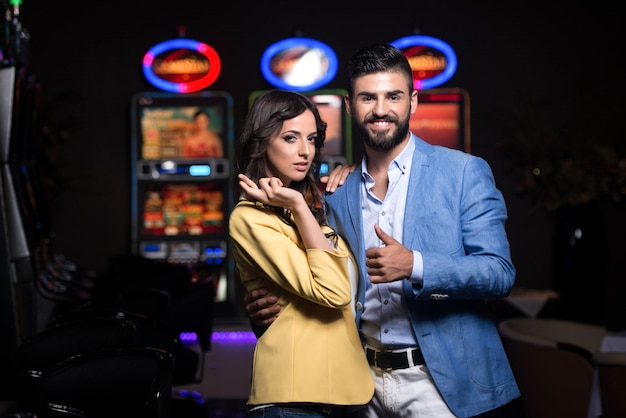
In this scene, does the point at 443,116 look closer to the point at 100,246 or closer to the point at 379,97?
the point at 100,246

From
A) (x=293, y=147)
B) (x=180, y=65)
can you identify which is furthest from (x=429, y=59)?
(x=293, y=147)

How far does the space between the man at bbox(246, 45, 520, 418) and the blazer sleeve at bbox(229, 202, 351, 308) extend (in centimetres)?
11

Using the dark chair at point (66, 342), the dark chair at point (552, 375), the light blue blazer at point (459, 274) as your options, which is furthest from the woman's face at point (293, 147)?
the dark chair at point (552, 375)

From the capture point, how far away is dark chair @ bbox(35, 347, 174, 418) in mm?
1922

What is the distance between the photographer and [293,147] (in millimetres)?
1976

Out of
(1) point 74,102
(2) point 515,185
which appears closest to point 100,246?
(1) point 74,102

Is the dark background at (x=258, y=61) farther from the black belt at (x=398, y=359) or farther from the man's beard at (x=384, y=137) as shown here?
the black belt at (x=398, y=359)

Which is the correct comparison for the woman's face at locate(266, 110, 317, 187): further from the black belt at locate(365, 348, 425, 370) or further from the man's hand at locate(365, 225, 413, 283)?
the black belt at locate(365, 348, 425, 370)

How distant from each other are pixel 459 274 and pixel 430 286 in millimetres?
77

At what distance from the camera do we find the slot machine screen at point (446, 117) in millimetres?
6094

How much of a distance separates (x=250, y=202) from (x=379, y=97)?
0.41 metres

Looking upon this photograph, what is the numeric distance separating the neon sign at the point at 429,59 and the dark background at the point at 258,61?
27 centimetres

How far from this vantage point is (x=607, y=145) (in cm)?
584

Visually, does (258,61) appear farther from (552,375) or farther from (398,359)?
(398,359)
